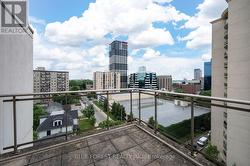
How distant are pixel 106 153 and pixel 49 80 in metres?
56.0

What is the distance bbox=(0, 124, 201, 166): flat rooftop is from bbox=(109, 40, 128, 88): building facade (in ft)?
216

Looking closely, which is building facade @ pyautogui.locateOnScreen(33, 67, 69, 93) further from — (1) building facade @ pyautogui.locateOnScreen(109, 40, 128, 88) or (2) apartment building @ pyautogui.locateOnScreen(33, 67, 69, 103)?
(1) building facade @ pyautogui.locateOnScreen(109, 40, 128, 88)

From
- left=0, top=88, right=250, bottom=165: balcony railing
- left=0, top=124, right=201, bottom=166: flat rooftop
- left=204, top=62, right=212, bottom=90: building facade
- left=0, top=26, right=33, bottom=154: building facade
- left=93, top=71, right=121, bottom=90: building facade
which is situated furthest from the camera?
left=93, top=71, right=121, bottom=90: building facade

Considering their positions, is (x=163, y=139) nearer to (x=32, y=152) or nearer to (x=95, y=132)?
(x=95, y=132)

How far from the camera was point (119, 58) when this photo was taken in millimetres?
71188

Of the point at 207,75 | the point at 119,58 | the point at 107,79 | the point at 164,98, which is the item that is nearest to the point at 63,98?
the point at 164,98

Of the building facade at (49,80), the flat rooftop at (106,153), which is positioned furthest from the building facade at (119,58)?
the flat rooftop at (106,153)

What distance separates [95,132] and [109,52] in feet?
248

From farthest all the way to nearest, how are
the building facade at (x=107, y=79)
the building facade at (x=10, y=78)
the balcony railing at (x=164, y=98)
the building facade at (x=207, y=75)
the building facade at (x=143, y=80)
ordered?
the building facade at (x=143, y=80) → the building facade at (x=107, y=79) → the building facade at (x=207, y=75) → the building facade at (x=10, y=78) → the balcony railing at (x=164, y=98)

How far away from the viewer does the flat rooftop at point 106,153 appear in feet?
5.80

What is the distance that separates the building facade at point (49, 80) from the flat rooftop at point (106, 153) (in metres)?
48.5

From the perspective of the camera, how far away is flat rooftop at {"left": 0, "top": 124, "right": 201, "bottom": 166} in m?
1.77

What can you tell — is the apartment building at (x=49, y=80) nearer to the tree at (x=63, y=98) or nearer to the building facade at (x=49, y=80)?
the building facade at (x=49, y=80)

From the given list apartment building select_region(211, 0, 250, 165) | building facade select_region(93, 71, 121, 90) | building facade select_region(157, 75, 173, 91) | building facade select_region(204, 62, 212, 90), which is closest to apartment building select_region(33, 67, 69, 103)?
building facade select_region(93, 71, 121, 90)
